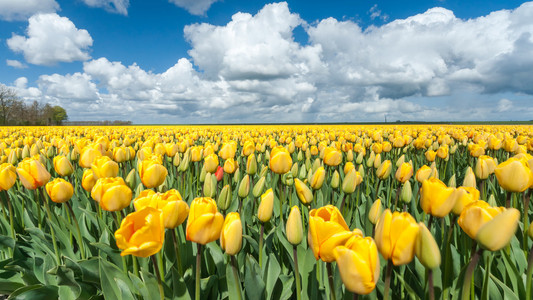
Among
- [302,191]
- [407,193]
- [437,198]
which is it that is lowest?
[407,193]

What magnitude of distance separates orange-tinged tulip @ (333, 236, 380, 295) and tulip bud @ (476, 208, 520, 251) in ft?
1.48

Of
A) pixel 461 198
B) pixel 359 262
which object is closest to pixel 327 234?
pixel 359 262

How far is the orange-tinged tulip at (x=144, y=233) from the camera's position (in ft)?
3.83

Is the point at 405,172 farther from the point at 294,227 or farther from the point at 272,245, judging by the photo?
the point at 294,227

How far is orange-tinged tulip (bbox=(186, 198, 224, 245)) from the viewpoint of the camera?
1.29 m

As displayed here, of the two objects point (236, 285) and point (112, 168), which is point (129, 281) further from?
point (112, 168)

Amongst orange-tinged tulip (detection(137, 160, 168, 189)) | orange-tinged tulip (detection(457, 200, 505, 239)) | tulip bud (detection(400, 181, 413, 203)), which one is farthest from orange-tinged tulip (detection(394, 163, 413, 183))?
orange-tinged tulip (detection(137, 160, 168, 189))

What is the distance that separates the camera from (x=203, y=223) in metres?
1.28

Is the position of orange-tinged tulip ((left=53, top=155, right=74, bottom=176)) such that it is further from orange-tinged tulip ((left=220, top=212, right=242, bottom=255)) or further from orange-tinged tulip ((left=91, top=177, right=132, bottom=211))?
orange-tinged tulip ((left=220, top=212, right=242, bottom=255))

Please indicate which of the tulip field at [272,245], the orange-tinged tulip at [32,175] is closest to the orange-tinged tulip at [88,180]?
the tulip field at [272,245]

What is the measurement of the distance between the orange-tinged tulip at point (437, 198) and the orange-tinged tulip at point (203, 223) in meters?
1.06

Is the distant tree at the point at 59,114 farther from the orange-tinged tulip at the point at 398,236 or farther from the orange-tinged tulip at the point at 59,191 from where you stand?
the orange-tinged tulip at the point at 398,236

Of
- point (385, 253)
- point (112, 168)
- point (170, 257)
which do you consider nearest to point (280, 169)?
point (170, 257)

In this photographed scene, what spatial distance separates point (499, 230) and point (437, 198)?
0.42 meters
